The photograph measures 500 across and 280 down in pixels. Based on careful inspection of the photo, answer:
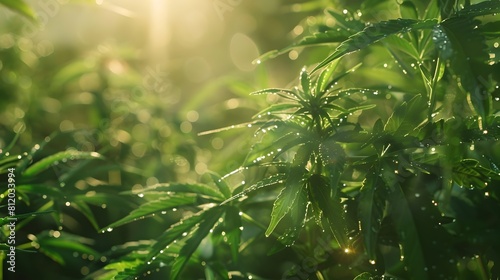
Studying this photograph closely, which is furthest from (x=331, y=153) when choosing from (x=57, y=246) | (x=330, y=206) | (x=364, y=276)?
(x=57, y=246)

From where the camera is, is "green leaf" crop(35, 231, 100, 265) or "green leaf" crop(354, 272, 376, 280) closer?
"green leaf" crop(354, 272, 376, 280)

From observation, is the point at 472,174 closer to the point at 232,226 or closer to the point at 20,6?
the point at 232,226

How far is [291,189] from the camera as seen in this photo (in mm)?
779

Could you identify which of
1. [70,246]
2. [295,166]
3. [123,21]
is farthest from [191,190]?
[123,21]

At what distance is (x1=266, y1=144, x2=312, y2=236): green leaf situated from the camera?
2.52ft

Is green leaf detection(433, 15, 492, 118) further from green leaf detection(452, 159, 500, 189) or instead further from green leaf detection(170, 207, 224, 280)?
green leaf detection(170, 207, 224, 280)

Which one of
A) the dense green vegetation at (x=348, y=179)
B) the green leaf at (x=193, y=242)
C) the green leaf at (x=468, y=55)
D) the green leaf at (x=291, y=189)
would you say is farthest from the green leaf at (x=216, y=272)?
the green leaf at (x=468, y=55)

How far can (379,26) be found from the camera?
76 cm

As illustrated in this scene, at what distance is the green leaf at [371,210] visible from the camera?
0.72 m

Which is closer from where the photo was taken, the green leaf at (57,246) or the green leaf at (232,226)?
the green leaf at (232,226)

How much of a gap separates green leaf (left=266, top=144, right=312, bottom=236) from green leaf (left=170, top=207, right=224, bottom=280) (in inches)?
5.3

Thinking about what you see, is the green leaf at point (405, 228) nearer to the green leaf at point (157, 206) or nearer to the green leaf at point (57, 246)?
the green leaf at point (157, 206)

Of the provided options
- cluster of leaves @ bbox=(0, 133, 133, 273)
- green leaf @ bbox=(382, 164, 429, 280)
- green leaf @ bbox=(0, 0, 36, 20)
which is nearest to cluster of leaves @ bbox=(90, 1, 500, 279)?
green leaf @ bbox=(382, 164, 429, 280)

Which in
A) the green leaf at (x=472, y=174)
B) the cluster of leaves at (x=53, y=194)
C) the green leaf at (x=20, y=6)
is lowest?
the green leaf at (x=472, y=174)
